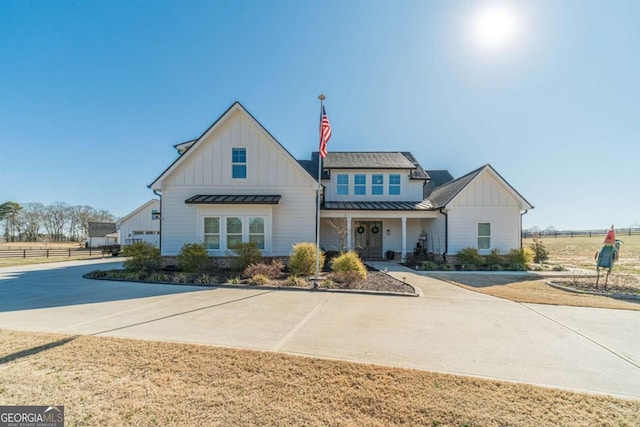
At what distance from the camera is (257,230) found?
13.6m

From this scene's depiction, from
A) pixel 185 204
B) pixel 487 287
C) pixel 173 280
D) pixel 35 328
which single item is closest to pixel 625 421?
pixel 487 287

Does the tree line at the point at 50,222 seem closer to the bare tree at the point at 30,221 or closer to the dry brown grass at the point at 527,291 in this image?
the bare tree at the point at 30,221

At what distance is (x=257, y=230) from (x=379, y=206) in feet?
26.1

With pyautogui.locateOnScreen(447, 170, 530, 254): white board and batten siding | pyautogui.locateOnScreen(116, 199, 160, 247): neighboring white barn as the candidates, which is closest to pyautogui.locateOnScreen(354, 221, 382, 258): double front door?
pyautogui.locateOnScreen(447, 170, 530, 254): white board and batten siding

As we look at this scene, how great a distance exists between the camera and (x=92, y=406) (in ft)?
9.27

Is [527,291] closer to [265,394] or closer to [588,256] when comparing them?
[265,394]

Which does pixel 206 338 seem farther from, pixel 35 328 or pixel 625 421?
pixel 625 421

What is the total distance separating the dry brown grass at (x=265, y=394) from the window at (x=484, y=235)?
1429cm

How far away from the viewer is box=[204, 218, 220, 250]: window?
13625 mm

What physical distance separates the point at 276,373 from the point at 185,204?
12363 mm

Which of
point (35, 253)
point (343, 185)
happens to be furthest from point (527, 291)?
point (35, 253)

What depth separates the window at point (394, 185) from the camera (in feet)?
61.0

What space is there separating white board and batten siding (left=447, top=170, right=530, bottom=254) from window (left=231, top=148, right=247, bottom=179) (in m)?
12.1

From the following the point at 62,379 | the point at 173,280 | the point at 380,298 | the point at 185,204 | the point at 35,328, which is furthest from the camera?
the point at 185,204
